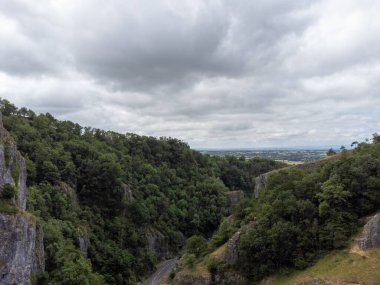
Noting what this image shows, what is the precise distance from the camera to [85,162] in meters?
78.5

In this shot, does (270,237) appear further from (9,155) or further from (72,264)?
(9,155)

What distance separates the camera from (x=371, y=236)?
35.9 m

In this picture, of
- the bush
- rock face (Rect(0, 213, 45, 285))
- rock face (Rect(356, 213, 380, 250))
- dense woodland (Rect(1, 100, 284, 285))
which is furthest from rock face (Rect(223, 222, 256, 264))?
the bush

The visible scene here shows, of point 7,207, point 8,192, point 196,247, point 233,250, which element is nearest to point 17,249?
point 7,207

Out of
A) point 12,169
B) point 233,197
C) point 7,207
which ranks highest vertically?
point 12,169

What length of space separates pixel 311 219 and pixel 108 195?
4781cm

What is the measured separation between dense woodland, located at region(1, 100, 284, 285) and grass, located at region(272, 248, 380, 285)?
3.88m

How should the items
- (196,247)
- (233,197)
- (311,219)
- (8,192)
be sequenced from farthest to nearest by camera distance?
(233,197)
(196,247)
(311,219)
(8,192)

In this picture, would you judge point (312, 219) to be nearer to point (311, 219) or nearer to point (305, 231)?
point (311, 219)

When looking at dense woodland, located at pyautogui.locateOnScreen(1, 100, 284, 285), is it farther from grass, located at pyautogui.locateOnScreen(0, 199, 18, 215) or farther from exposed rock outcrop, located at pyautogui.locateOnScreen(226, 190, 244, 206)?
grass, located at pyautogui.locateOnScreen(0, 199, 18, 215)

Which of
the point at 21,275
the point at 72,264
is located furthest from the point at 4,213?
the point at 72,264

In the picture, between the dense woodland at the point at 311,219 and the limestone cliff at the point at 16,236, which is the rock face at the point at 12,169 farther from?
the dense woodland at the point at 311,219

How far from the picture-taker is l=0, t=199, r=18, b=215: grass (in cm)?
3207

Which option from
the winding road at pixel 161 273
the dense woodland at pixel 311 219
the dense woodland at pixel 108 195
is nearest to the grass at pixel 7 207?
the dense woodland at pixel 108 195
